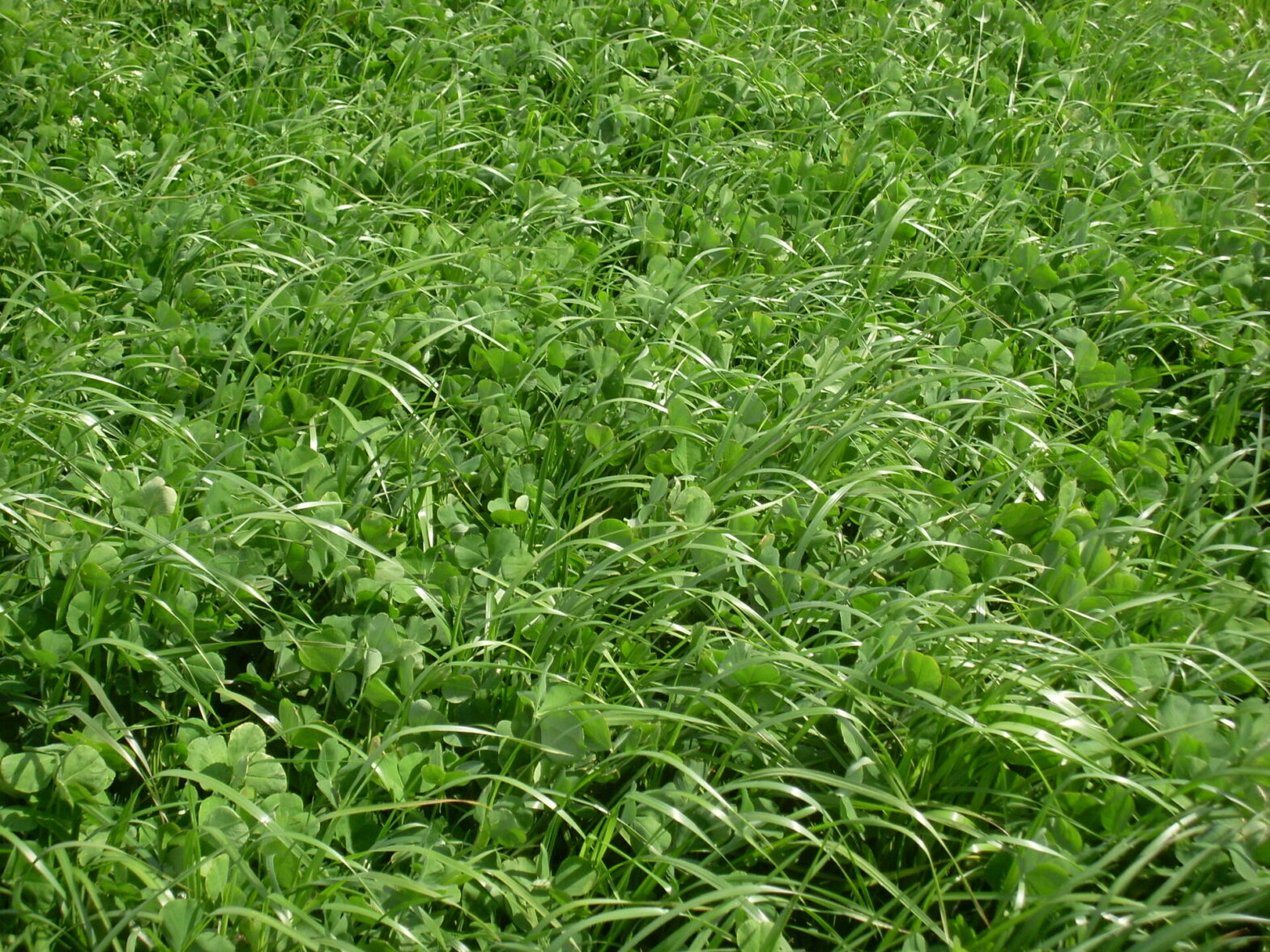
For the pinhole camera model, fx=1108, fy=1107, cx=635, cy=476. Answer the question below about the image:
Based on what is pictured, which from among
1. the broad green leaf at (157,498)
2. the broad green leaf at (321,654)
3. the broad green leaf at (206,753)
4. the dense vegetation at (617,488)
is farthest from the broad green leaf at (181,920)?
the broad green leaf at (157,498)

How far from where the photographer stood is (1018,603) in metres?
2.12

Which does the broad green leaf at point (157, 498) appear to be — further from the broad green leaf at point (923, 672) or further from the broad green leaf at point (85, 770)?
Answer: the broad green leaf at point (923, 672)

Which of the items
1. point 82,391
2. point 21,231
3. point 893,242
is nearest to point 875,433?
point 893,242

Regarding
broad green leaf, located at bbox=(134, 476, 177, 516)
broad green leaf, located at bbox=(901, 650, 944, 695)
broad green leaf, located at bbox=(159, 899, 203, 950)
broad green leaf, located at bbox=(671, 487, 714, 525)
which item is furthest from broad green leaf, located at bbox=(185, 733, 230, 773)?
broad green leaf, located at bbox=(901, 650, 944, 695)

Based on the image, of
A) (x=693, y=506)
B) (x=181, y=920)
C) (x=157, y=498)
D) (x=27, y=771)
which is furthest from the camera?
(x=693, y=506)

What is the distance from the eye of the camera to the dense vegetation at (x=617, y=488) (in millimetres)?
1576

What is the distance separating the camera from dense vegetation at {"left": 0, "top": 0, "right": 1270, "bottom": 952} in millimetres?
1576

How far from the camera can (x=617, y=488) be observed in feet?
7.43

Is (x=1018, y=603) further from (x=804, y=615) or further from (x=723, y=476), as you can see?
(x=723, y=476)

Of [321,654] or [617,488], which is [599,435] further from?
[321,654]

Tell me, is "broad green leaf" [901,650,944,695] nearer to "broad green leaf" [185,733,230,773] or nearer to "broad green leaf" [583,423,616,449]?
"broad green leaf" [583,423,616,449]

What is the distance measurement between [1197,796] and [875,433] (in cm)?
96

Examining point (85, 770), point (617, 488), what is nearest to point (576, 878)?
point (85, 770)

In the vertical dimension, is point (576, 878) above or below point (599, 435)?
below
